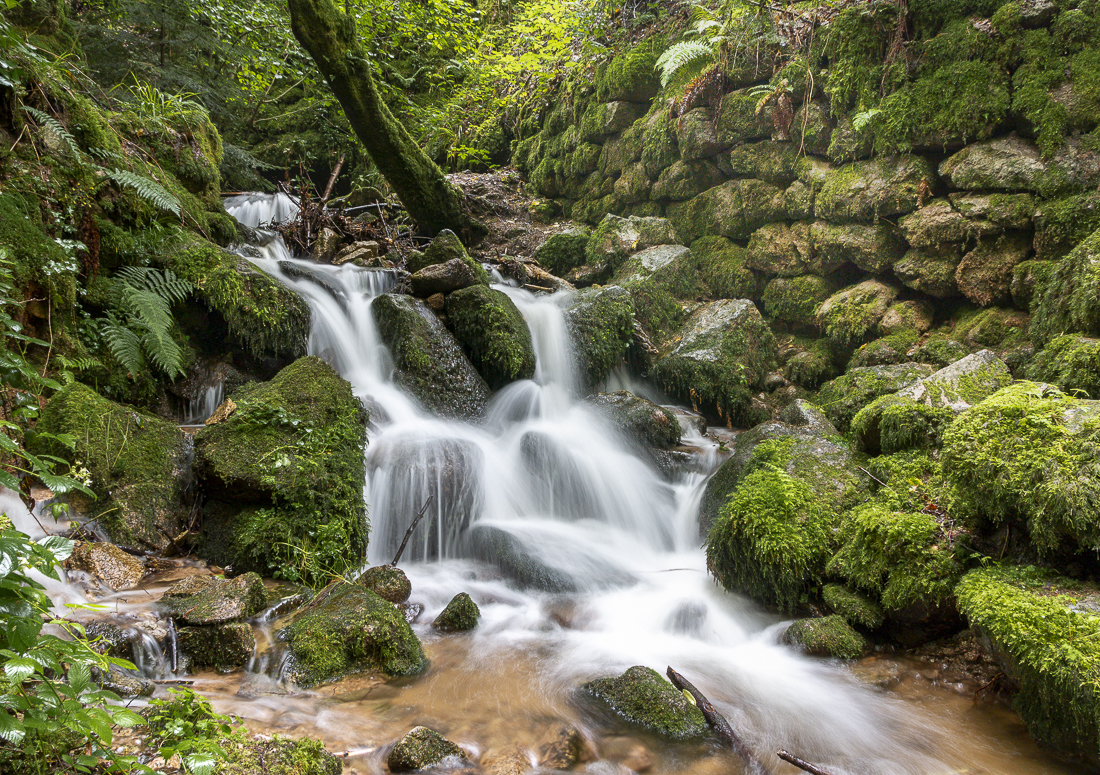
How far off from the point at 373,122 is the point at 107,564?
252 inches

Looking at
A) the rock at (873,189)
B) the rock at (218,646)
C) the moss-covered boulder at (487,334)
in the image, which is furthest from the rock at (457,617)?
the rock at (873,189)

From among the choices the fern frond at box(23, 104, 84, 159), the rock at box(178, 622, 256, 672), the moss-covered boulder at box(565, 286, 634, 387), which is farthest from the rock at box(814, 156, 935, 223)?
the fern frond at box(23, 104, 84, 159)

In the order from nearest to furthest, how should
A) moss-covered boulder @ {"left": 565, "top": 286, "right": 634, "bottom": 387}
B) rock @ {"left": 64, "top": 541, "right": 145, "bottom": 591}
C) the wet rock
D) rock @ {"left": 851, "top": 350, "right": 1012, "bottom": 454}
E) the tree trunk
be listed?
the wet rock
rock @ {"left": 64, "top": 541, "right": 145, "bottom": 591}
rock @ {"left": 851, "top": 350, "right": 1012, "bottom": 454}
the tree trunk
moss-covered boulder @ {"left": 565, "top": 286, "right": 634, "bottom": 387}

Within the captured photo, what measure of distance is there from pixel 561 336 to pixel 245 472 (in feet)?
15.8

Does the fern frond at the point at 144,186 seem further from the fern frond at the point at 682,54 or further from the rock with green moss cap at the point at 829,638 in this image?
the fern frond at the point at 682,54

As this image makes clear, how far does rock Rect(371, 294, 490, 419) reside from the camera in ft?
22.2

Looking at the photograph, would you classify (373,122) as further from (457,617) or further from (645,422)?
(457,617)

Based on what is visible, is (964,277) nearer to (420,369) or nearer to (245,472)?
(420,369)

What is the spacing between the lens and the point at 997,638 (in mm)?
2801

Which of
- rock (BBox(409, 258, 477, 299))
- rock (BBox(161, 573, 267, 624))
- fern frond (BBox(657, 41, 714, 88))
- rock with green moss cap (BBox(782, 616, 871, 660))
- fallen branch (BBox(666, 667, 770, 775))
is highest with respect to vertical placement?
fern frond (BBox(657, 41, 714, 88))

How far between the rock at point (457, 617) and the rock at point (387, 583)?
316 millimetres

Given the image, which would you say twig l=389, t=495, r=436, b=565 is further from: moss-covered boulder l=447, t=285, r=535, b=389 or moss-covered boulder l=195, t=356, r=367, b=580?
moss-covered boulder l=447, t=285, r=535, b=389

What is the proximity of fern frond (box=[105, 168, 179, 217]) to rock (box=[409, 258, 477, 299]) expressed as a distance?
296 centimetres

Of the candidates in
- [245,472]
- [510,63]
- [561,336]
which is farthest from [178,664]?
[510,63]
